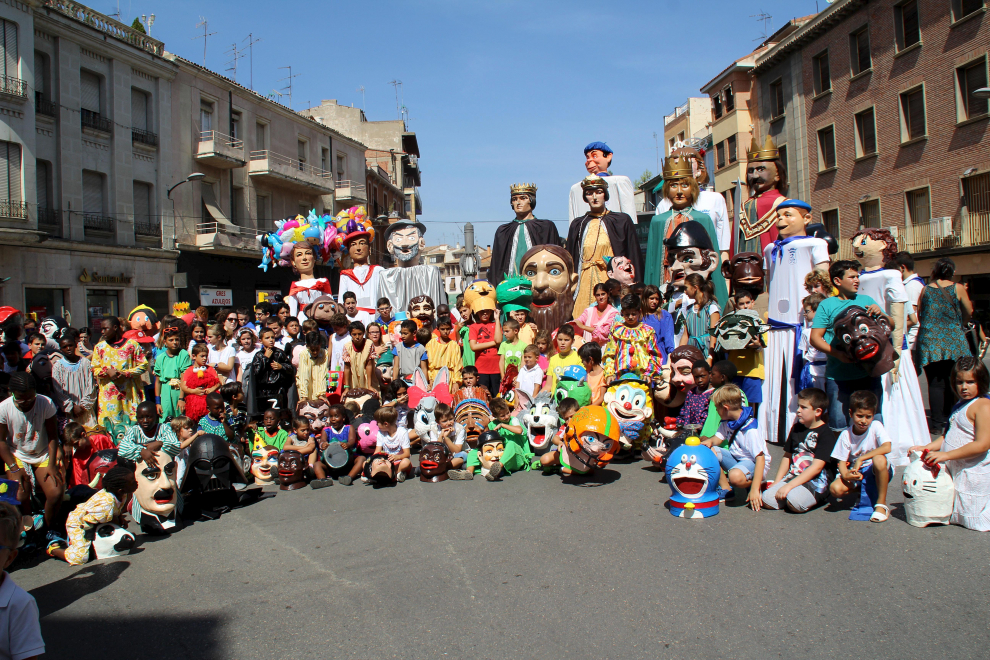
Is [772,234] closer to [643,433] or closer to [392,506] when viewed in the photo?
[643,433]

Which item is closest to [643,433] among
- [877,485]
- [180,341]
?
[877,485]

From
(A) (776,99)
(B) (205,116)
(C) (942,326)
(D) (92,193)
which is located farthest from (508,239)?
(A) (776,99)

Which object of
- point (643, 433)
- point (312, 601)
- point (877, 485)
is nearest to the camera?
point (312, 601)

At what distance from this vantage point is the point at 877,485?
180 inches

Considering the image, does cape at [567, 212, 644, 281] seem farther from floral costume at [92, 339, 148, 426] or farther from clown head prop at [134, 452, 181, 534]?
clown head prop at [134, 452, 181, 534]

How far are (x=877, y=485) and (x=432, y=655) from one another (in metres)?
3.16

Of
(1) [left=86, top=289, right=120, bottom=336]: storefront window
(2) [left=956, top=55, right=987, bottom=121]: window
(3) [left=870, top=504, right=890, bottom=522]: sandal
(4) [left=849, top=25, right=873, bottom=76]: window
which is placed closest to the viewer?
(3) [left=870, top=504, right=890, bottom=522]: sandal

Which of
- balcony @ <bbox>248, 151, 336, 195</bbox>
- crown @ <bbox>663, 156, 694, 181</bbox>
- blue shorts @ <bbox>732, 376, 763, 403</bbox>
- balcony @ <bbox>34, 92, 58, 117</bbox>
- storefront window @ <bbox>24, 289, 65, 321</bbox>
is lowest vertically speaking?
blue shorts @ <bbox>732, 376, 763, 403</bbox>

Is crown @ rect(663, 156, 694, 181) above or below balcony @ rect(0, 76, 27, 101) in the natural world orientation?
below

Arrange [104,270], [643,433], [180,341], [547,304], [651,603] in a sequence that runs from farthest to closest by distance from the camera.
→ [104,270], [547,304], [180,341], [643,433], [651,603]

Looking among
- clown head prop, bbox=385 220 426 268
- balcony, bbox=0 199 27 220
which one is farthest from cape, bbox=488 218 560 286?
balcony, bbox=0 199 27 220

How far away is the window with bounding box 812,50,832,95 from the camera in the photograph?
2384 cm

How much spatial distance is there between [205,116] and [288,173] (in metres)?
4.08

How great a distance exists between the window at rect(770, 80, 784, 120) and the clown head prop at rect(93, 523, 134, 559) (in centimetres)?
2703
